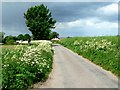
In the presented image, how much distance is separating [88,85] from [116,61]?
9.53 meters

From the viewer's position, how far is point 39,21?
97438 millimetres

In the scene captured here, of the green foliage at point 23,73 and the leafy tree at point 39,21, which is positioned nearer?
the green foliage at point 23,73

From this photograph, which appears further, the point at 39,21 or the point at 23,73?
the point at 39,21

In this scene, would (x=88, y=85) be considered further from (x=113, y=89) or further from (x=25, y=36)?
(x=25, y=36)

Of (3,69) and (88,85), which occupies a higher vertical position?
(3,69)

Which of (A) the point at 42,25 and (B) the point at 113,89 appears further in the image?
(A) the point at 42,25

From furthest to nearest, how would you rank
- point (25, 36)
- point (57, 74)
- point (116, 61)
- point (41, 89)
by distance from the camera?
point (25, 36), point (116, 61), point (57, 74), point (41, 89)

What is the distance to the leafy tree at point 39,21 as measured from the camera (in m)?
96.6

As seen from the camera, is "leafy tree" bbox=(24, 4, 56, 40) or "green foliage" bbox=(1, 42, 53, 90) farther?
"leafy tree" bbox=(24, 4, 56, 40)

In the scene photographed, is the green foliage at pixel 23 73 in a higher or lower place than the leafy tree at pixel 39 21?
lower

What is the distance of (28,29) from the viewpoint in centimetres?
10025

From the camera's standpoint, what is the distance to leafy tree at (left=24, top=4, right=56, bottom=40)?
96.6m

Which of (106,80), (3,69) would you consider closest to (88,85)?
(106,80)

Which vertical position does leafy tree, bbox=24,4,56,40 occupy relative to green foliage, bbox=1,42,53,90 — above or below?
above
